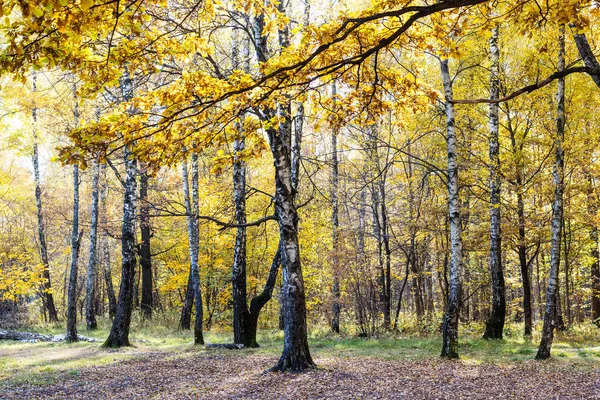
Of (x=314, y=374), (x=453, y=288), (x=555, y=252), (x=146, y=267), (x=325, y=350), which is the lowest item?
(x=325, y=350)

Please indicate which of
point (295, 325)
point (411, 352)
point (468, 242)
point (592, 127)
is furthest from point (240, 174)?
point (592, 127)

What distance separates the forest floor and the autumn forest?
0.06 metres

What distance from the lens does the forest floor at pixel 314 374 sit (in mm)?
6227

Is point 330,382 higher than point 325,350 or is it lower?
higher

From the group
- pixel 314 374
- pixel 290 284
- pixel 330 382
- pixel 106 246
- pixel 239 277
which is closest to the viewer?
pixel 330 382

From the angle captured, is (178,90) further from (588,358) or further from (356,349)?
(588,358)

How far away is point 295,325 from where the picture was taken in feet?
25.0

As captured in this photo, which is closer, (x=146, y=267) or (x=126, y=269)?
(x=126, y=269)

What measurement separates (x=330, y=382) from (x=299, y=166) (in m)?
8.24

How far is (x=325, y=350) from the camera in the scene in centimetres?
1116

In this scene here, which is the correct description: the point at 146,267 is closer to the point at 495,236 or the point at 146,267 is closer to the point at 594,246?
the point at 495,236

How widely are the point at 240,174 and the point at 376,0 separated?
7.79 meters

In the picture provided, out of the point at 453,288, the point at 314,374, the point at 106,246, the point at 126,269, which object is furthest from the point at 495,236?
the point at 106,246

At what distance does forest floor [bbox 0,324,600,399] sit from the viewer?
20.4 feet
